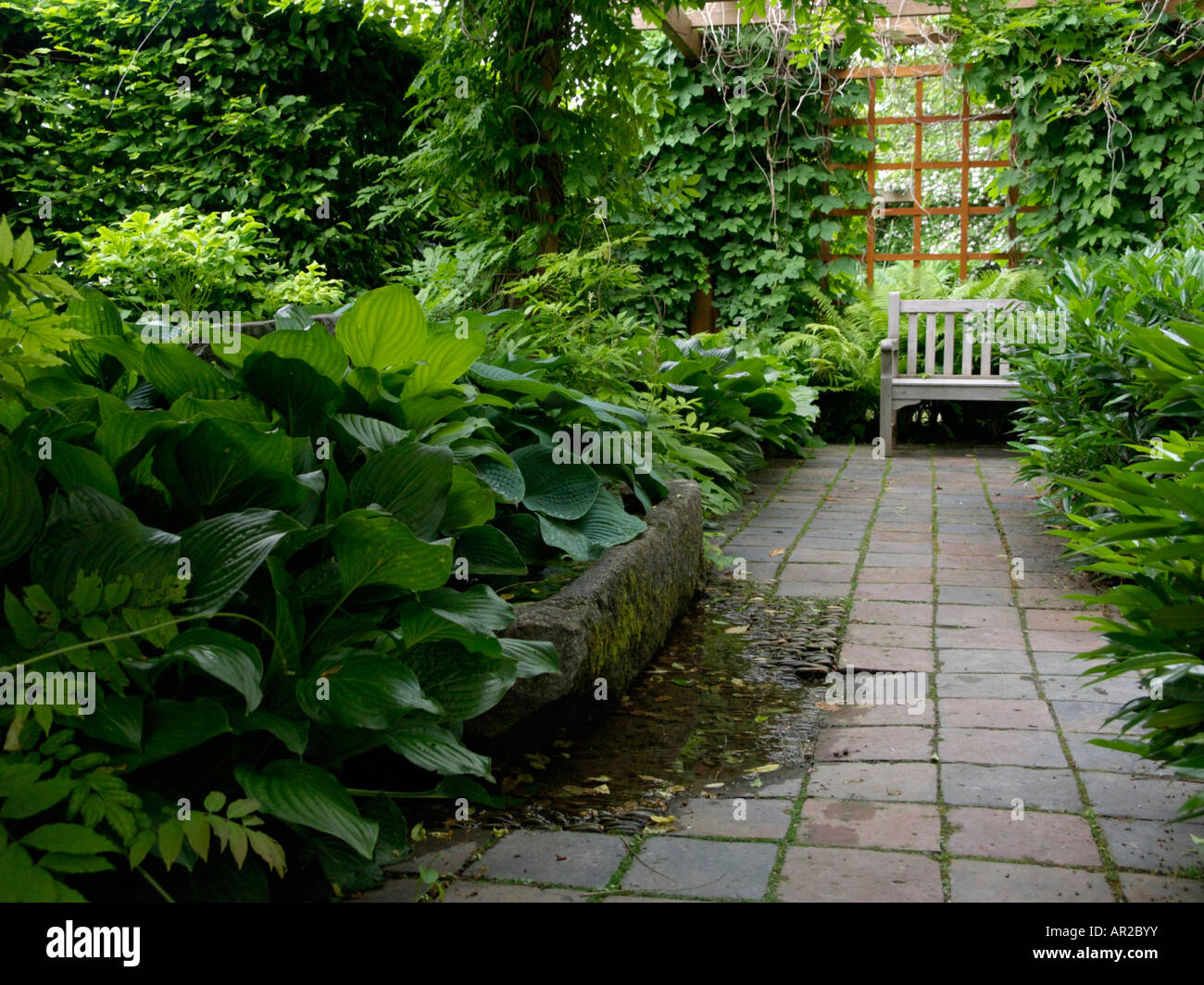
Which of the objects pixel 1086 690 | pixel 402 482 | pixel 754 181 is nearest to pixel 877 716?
pixel 1086 690

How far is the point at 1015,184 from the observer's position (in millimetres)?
9195

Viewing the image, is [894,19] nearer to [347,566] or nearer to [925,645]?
[925,645]

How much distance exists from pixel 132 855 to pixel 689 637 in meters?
2.44

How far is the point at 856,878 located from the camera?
212 cm

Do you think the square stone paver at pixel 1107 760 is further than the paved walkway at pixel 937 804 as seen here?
Yes

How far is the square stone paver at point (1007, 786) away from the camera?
2.48 metres

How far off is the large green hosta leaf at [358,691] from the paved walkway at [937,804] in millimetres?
366

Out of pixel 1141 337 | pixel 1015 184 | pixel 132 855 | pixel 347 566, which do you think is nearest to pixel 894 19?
pixel 1015 184

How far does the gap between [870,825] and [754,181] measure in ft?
26.6

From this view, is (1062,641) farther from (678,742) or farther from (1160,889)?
(1160,889)

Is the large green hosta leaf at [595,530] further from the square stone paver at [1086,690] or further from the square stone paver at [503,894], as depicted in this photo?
the square stone paver at [1086,690]

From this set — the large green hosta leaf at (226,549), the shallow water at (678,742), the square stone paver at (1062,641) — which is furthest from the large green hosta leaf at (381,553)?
the square stone paver at (1062,641)

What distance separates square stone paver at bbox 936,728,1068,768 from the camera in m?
2.73

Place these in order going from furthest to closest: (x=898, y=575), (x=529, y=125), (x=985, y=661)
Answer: (x=529, y=125) < (x=898, y=575) < (x=985, y=661)
